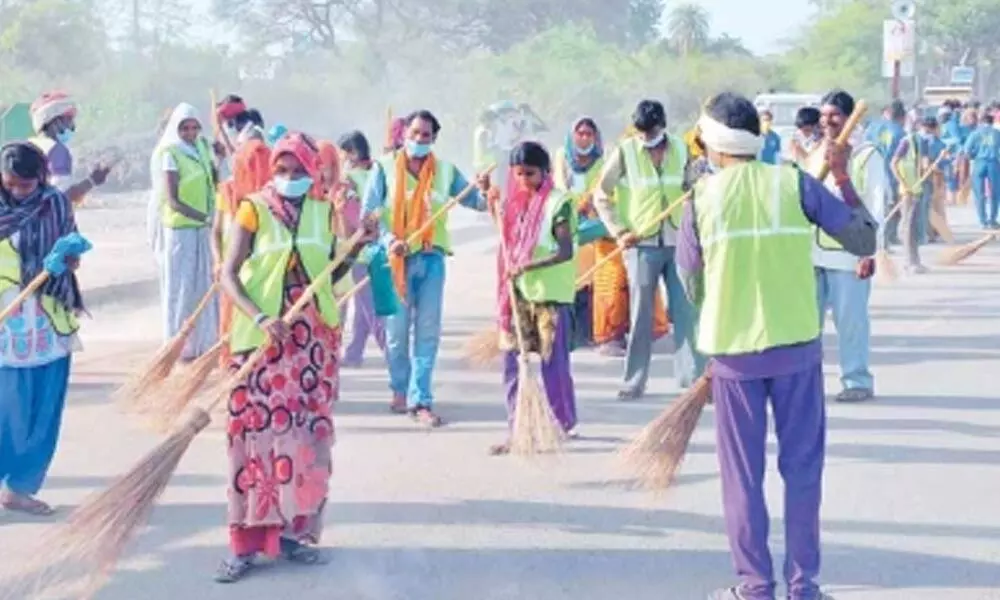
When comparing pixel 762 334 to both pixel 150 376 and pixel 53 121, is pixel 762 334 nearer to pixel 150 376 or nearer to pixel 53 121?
pixel 53 121

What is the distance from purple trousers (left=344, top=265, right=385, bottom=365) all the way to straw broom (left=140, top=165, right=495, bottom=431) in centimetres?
223

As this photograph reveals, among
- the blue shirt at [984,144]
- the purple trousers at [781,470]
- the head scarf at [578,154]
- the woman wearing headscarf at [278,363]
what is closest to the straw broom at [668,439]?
the purple trousers at [781,470]

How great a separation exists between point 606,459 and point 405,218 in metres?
1.87

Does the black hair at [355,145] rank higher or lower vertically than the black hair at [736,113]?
lower

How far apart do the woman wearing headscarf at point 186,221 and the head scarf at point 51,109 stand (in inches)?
63.2

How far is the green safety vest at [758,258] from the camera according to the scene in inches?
225

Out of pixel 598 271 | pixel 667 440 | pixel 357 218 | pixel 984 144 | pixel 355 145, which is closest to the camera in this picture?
pixel 667 440

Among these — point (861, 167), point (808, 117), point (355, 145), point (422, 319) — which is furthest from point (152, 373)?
point (808, 117)

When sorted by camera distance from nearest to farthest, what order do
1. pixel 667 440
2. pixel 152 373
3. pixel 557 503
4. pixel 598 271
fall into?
pixel 667 440 → pixel 557 503 → pixel 152 373 → pixel 598 271

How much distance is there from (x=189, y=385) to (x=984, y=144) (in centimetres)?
1742

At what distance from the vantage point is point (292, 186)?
6355 millimetres

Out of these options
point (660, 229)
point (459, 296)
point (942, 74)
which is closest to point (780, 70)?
point (942, 74)

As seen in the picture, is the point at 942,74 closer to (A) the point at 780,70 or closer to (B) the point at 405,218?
(A) the point at 780,70

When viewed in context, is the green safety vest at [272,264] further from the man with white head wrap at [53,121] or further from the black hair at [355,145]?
the black hair at [355,145]
